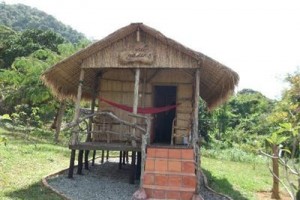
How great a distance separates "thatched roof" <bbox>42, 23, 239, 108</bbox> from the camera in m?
9.57

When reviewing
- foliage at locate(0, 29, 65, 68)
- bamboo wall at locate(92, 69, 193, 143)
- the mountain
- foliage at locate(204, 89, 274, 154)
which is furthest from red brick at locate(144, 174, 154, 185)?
the mountain

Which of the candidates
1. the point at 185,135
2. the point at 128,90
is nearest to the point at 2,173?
the point at 128,90

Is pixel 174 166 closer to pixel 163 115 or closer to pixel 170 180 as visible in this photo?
pixel 170 180

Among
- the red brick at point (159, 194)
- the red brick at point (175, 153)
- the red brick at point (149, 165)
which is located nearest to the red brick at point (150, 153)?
the red brick at point (149, 165)

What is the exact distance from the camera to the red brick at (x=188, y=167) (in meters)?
8.18

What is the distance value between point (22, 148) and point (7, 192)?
6.11m

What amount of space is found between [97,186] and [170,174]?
2.06 meters

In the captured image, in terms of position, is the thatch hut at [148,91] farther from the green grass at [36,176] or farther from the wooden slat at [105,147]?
the green grass at [36,176]

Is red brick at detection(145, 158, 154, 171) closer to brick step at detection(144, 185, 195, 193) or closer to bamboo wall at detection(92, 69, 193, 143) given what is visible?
brick step at detection(144, 185, 195, 193)

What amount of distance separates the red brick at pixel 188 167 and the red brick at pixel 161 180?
18.8 inches

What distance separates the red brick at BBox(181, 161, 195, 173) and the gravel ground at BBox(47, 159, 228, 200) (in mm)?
1095

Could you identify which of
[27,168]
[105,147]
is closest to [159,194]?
[105,147]

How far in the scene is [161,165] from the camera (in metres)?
8.31

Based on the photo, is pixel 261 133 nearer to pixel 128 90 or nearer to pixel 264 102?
pixel 264 102
